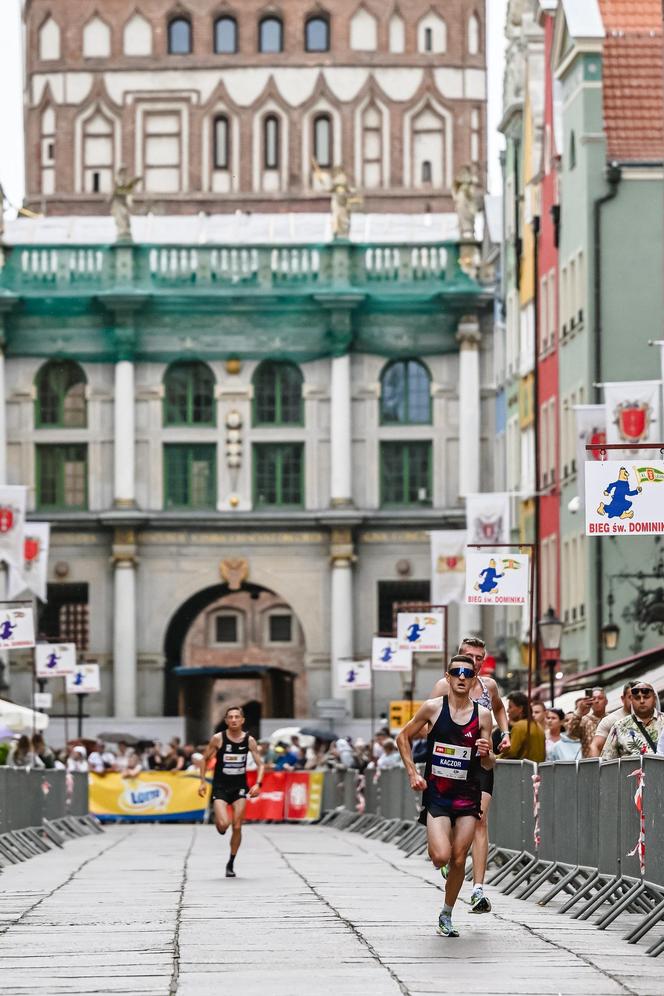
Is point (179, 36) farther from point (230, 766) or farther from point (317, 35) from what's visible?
point (230, 766)

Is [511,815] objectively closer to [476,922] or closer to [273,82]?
[476,922]

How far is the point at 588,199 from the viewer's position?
185ft

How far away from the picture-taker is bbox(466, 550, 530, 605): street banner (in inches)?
1626

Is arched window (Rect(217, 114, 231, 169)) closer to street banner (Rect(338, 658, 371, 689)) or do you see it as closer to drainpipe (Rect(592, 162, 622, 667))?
street banner (Rect(338, 658, 371, 689))

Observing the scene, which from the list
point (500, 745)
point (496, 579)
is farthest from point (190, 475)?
point (500, 745)

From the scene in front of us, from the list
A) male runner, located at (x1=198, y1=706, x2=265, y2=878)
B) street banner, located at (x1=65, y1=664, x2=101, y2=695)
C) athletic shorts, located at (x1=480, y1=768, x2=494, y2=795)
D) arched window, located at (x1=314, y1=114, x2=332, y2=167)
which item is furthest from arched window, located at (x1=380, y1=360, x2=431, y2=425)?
athletic shorts, located at (x1=480, y1=768, x2=494, y2=795)

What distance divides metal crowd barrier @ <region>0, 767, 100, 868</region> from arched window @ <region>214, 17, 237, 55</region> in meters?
58.5

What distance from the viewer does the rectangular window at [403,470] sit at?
80.3 m

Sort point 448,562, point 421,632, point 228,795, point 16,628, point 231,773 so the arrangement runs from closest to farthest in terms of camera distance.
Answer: point 231,773 < point 228,795 < point 16,628 < point 421,632 < point 448,562

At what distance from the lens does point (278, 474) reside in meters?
80.2

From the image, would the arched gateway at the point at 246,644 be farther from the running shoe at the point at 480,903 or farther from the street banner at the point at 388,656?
the running shoe at the point at 480,903

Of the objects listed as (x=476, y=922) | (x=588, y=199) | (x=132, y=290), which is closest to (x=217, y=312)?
(x=132, y=290)

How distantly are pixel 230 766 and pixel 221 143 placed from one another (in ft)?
244

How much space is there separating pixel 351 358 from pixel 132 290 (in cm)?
617
